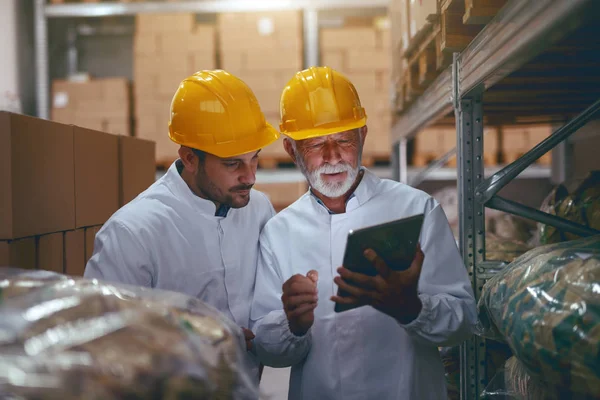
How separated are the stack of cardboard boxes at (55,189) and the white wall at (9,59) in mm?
3870

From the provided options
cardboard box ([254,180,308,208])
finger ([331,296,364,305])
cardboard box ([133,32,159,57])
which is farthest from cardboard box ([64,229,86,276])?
cardboard box ([133,32,159,57])

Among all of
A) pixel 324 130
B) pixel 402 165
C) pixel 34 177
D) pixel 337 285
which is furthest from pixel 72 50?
pixel 337 285

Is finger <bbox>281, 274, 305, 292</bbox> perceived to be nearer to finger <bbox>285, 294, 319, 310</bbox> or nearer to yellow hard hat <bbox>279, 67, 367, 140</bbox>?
finger <bbox>285, 294, 319, 310</bbox>

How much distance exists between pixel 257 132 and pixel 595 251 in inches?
42.7

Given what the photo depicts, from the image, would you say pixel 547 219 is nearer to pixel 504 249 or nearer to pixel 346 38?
pixel 504 249

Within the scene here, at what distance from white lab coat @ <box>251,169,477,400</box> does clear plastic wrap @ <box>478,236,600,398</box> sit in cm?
26

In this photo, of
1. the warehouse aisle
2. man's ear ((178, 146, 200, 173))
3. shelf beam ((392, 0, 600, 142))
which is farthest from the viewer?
the warehouse aisle

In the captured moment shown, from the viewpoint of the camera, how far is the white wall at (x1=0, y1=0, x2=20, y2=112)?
228 inches

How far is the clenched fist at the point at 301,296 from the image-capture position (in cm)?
155

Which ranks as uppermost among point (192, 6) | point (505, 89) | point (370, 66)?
point (192, 6)

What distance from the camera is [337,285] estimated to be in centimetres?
155

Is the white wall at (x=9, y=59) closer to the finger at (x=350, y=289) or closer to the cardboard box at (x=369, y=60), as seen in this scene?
the cardboard box at (x=369, y=60)

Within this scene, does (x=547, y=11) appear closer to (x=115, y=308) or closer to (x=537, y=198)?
(x=115, y=308)

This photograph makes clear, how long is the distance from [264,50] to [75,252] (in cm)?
382
